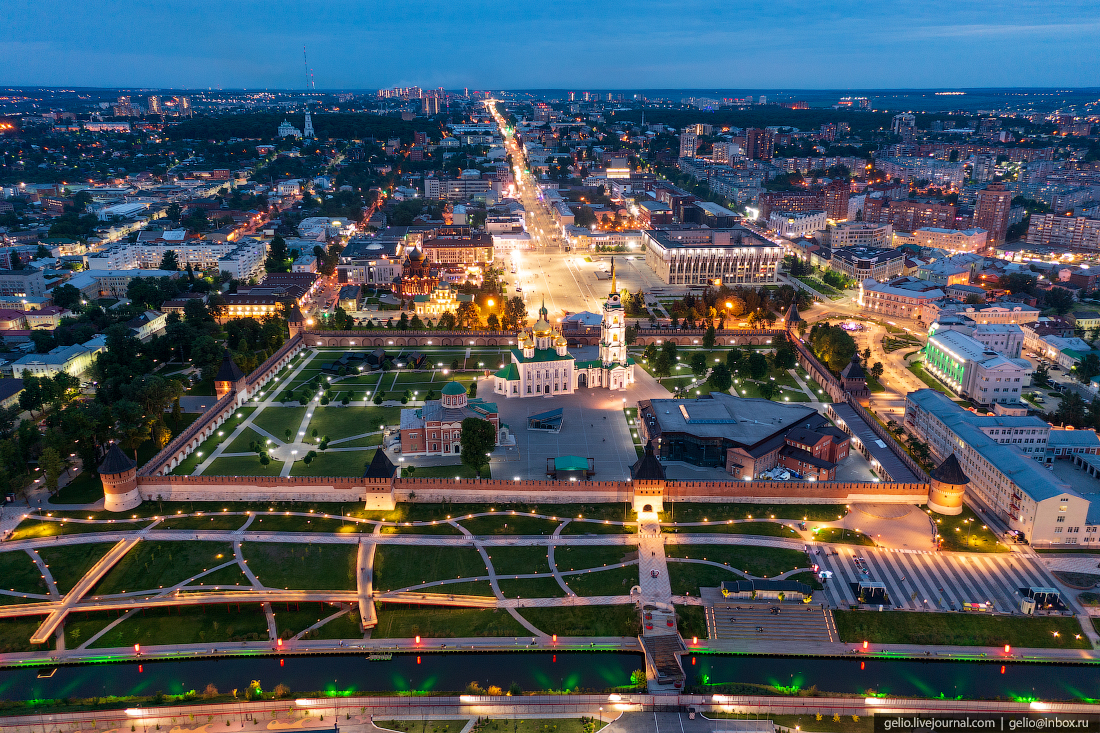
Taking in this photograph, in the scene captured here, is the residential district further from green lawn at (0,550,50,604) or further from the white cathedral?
the white cathedral

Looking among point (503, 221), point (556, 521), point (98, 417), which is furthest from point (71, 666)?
point (503, 221)

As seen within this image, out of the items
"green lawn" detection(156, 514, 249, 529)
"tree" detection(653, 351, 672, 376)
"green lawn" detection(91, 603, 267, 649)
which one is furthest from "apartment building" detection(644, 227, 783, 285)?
"green lawn" detection(91, 603, 267, 649)

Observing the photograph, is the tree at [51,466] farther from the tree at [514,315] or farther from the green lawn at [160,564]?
the tree at [514,315]

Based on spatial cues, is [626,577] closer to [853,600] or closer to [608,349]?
[853,600]

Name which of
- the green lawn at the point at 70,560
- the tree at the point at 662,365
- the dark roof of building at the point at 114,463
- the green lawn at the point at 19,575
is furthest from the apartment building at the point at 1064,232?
the green lawn at the point at 19,575

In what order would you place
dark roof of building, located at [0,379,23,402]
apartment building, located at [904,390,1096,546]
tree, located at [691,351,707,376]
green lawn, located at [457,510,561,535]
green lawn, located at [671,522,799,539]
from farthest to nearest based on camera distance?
1. tree, located at [691,351,707,376]
2. dark roof of building, located at [0,379,23,402]
3. green lawn, located at [457,510,561,535]
4. green lawn, located at [671,522,799,539]
5. apartment building, located at [904,390,1096,546]

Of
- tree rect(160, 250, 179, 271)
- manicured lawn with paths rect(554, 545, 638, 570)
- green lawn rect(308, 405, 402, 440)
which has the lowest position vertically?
manicured lawn with paths rect(554, 545, 638, 570)

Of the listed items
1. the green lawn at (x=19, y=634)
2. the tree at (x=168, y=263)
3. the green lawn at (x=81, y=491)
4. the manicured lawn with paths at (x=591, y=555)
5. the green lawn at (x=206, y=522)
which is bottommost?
the green lawn at (x=19, y=634)
